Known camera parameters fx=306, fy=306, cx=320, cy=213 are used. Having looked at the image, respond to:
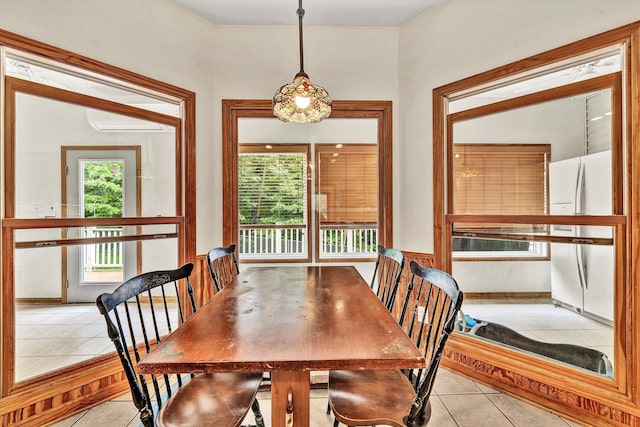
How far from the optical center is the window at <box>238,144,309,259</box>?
3443mm

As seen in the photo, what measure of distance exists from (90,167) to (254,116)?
4.89 ft

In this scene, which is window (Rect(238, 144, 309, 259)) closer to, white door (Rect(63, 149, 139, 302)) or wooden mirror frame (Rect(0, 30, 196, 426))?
wooden mirror frame (Rect(0, 30, 196, 426))

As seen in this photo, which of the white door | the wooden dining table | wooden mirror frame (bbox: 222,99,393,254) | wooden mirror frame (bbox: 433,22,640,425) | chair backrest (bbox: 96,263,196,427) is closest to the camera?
the wooden dining table

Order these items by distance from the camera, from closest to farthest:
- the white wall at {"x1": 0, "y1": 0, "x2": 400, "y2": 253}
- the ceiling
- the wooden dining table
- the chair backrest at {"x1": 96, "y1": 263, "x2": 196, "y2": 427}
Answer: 1. the wooden dining table
2. the chair backrest at {"x1": 96, "y1": 263, "x2": 196, "y2": 427}
3. the ceiling
4. the white wall at {"x1": 0, "y1": 0, "x2": 400, "y2": 253}

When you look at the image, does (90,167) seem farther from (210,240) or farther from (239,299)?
(239,299)

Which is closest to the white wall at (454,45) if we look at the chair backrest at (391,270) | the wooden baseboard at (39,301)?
the chair backrest at (391,270)

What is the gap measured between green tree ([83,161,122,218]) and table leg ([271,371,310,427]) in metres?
2.07

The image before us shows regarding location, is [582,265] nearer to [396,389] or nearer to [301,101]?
[396,389]

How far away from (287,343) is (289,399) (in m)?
0.24

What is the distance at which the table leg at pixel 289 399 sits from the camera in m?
1.21

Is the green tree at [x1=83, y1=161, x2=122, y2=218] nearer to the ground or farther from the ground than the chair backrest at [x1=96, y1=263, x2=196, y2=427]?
farther from the ground

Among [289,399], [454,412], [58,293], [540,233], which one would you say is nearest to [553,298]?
[540,233]

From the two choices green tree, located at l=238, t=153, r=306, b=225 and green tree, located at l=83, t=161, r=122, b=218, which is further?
green tree, located at l=238, t=153, r=306, b=225

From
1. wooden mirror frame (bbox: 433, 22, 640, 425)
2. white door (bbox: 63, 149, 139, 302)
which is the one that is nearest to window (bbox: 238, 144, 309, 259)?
white door (bbox: 63, 149, 139, 302)
